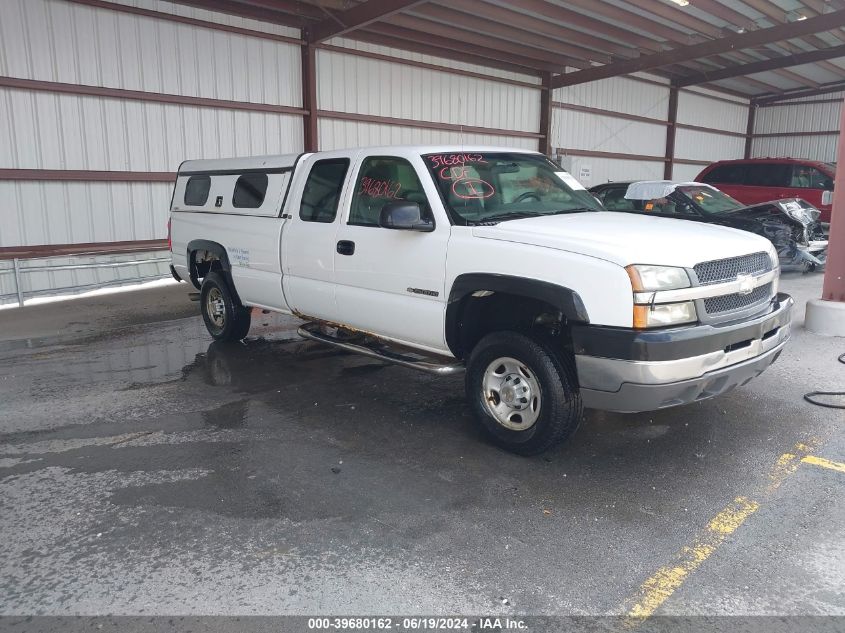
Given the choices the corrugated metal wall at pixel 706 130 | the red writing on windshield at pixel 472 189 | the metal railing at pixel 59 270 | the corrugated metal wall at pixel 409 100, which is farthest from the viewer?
the corrugated metal wall at pixel 706 130

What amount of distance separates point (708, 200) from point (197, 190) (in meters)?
8.44

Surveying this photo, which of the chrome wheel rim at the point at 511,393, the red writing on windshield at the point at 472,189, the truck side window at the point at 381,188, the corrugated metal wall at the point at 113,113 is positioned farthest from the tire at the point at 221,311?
the corrugated metal wall at the point at 113,113

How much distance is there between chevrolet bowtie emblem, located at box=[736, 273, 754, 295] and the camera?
4316 mm

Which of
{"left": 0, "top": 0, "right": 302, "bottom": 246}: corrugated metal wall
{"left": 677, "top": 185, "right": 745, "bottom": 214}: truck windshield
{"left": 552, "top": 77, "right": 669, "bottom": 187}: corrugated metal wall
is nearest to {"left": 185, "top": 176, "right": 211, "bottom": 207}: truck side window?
{"left": 0, "top": 0, "right": 302, "bottom": 246}: corrugated metal wall

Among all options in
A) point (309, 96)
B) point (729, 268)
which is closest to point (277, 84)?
point (309, 96)

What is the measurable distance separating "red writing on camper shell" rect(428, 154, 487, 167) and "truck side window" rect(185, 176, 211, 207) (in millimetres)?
3433

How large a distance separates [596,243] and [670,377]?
0.88 meters

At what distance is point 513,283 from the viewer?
4.32 metres

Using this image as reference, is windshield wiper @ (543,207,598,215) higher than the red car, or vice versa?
the red car

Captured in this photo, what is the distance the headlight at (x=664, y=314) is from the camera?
3.86 m

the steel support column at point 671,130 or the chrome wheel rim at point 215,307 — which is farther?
the steel support column at point 671,130

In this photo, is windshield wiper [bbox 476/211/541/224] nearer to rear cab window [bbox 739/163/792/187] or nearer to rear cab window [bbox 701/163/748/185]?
rear cab window [bbox 739/163/792/187]

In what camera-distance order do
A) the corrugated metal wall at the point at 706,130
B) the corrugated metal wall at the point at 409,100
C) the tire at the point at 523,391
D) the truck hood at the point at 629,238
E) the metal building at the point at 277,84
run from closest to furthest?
the truck hood at the point at 629,238, the tire at the point at 523,391, the metal building at the point at 277,84, the corrugated metal wall at the point at 409,100, the corrugated metal wall at the point at 706,130

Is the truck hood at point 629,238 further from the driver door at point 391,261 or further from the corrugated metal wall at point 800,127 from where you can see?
the corrugated metal wall at point 800,127
